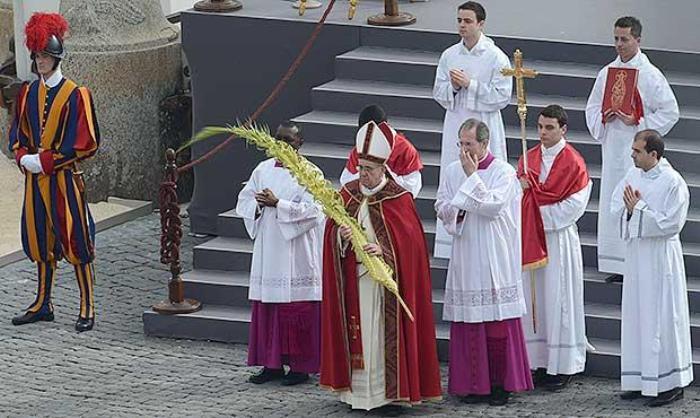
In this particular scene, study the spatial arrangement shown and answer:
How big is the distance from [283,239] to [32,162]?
7.17 ft

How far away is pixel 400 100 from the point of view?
593 inches

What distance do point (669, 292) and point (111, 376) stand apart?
372 cm

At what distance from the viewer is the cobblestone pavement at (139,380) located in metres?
12.2

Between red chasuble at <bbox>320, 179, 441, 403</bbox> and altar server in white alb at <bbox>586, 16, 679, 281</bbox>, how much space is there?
1.74 metres

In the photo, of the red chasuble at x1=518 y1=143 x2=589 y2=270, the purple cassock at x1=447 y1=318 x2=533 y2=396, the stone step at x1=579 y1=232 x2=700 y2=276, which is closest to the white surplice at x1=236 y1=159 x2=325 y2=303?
the purple cassock at x1=447 y1=318 x2=533 y2=396

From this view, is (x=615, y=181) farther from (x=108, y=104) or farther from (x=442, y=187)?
(x=108, y=104)

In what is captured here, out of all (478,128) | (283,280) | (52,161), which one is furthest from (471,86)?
(52,161)

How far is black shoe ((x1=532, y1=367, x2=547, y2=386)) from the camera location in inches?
496

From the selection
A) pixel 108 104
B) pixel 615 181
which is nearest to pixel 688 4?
pixel 615 181

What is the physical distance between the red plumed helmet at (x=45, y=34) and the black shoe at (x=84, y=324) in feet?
6.21

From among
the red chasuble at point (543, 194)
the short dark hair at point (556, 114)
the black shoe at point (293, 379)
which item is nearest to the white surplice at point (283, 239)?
the black shoe at point (293, 379)

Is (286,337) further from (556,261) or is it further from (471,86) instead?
(471,86)

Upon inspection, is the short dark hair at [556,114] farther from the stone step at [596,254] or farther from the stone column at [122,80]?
the stone column at [122,80]

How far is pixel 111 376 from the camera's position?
1295 cm
